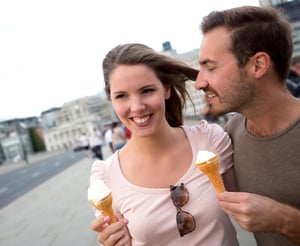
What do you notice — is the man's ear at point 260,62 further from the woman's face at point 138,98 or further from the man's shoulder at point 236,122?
the woman's face at point 138,98

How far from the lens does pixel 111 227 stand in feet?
5.09

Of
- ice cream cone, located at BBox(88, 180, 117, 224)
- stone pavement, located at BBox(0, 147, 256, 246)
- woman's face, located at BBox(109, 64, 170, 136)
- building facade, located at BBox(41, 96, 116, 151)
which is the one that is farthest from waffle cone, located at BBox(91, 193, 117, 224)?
building facade, located at BBox(41, 96, 116, 151)

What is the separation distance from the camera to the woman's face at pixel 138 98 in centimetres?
184

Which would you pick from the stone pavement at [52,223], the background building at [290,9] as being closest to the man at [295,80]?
the background building at [290,9]

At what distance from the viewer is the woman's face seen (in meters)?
1.84

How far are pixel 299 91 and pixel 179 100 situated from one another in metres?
1.86

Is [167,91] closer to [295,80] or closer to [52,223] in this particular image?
[295,80]

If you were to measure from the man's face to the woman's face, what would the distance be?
0.29 m

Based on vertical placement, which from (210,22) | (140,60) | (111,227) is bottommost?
(111,227)

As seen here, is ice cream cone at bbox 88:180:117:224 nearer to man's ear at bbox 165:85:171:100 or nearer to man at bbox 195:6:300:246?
man at bbox 195:6:300:246

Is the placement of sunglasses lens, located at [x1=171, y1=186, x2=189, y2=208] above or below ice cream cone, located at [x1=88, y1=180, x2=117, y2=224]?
below

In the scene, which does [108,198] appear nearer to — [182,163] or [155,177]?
[155,177]

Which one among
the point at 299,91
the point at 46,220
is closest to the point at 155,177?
the point at 299,91

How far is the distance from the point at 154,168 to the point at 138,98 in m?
0.42
